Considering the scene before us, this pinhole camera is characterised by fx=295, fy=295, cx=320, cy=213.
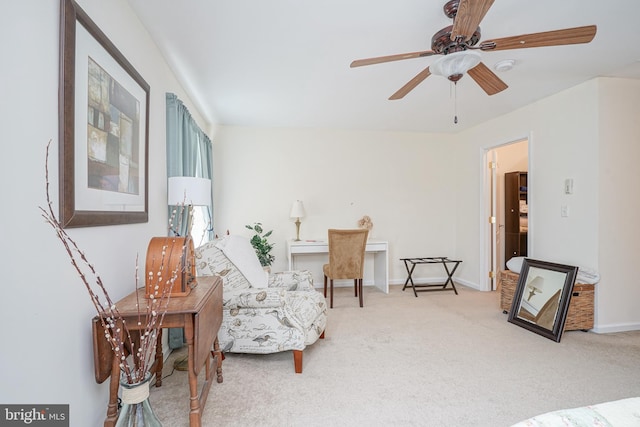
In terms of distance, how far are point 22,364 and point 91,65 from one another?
124 cm

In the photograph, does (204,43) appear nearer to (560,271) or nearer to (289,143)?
(289,143)

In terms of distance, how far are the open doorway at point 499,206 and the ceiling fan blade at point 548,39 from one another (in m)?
2.62

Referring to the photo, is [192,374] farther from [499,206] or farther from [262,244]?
[499,206]

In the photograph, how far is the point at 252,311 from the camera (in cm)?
213

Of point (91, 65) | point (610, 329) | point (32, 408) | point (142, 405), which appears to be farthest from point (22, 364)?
point (610, 329)

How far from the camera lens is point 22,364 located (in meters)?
0.97

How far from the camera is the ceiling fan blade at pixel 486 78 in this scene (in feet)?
6.24

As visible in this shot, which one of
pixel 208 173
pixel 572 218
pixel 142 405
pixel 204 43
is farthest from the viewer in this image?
pixel 208 173

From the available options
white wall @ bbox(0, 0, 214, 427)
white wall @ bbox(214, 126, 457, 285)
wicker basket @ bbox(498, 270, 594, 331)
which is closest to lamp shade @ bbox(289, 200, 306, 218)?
white wall @ bbox(214, 126, 457, 285)

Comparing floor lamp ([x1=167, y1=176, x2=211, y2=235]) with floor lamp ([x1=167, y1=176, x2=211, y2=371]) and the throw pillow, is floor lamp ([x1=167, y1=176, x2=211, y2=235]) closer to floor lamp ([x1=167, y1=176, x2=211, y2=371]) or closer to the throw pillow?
floor lamp ([x1=167, y1=176, x2=211, y2=371])

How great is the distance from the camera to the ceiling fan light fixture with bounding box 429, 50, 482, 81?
5.60 ft

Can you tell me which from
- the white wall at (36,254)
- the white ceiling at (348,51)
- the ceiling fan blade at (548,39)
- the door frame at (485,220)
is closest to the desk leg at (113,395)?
the white wall at (36,254)

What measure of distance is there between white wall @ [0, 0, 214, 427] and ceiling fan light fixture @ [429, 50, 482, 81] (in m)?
1.86

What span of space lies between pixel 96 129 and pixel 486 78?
234 centimetres
